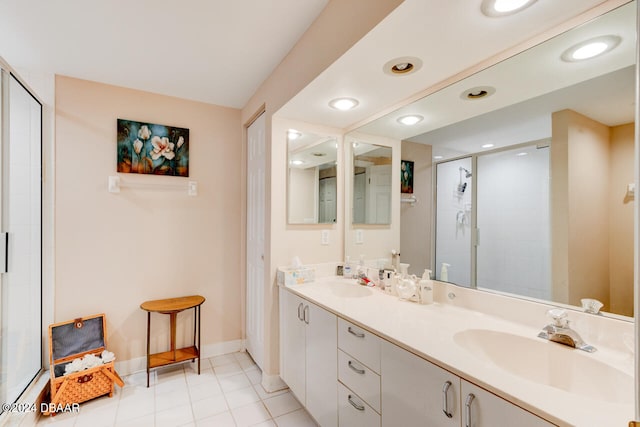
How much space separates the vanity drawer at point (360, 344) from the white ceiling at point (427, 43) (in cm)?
128

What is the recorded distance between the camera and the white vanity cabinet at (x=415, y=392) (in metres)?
0.93

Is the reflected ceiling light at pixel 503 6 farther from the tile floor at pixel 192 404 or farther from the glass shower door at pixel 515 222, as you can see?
the tile floor at pixel 192 404

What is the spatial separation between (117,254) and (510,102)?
2.99 meters

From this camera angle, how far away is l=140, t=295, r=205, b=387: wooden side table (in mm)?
2340

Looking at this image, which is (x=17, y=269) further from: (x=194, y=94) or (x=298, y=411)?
(x=298, y=411)

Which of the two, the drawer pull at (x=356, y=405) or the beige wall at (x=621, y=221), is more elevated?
the beige wall at (x=621, y=221)

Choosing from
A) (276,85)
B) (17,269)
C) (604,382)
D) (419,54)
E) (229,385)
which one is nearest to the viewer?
(604,382)

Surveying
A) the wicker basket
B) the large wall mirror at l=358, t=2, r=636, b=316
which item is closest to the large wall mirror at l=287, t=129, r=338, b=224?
the large wall mirror at l=358, t=2, r=636, b=316

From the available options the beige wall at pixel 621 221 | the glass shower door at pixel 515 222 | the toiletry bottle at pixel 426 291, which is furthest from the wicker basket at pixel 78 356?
the beige wall at pixel 621 221

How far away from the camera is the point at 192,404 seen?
2.07 metres

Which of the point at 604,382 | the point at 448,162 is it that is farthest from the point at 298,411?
the point at 448,162

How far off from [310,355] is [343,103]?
163cm

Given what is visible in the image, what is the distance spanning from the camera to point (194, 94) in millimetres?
2621

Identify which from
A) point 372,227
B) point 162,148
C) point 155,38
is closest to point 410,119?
point 372,227
